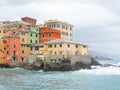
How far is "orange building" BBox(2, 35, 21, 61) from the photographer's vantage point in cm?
8762

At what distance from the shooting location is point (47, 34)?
93.2 metres

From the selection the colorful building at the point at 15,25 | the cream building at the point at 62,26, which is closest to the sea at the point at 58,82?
the colorful building at the point at 15,25

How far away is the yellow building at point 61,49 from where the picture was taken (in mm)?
78312

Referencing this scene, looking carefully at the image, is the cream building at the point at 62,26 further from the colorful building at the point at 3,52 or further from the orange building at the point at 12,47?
the colorful building at the point at 3,52

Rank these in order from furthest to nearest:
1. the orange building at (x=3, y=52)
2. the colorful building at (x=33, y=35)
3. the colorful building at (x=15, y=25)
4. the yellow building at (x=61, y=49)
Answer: the colorful building at (x=15, y=25) < the colorful building at (x=33, y=35) < the orange building at (x=3, y=52) < the yellow building at (x=61, y=49)

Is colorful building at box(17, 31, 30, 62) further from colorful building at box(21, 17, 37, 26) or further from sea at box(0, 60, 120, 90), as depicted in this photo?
sea at box(0, 60, 120, 90)

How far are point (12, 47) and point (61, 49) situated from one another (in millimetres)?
16663

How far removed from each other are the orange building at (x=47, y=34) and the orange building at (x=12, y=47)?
29.7 feet

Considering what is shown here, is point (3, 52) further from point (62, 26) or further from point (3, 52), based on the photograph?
point (62, 26)

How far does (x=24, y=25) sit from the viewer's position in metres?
96.5

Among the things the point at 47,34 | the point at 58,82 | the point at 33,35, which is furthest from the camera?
the point at 33,35

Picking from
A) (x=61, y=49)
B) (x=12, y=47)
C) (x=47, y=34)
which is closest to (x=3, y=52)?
(x=12, y=47)

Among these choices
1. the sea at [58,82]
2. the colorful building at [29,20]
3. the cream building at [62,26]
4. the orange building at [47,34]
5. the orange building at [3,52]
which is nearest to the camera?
the sea at [58,82]

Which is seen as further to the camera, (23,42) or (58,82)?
(23,42)
